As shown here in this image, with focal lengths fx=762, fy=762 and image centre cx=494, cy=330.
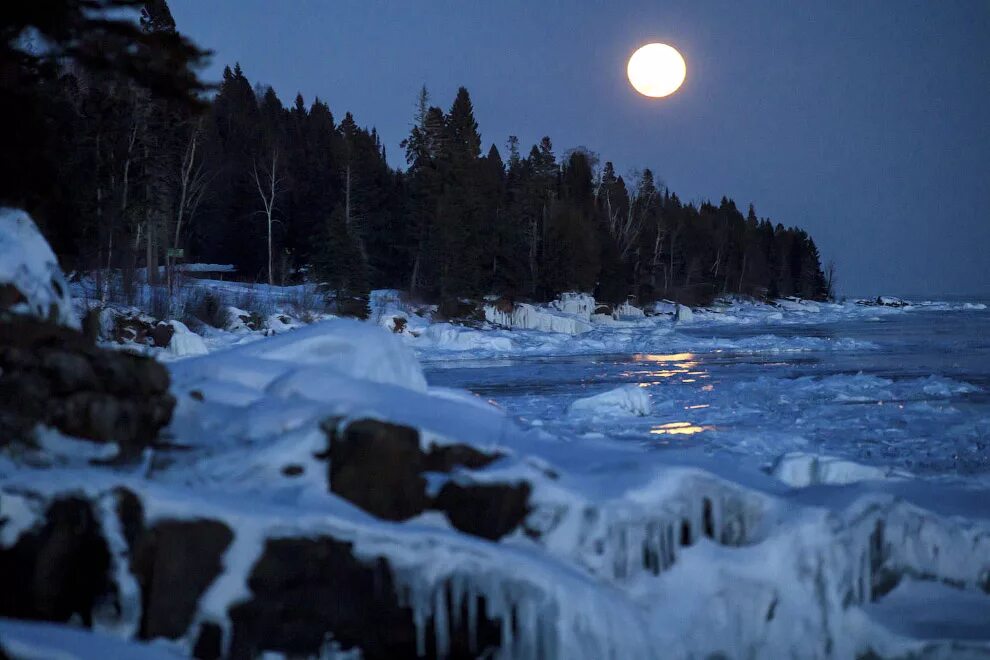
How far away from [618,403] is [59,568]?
9418mm

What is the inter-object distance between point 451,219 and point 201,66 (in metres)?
40.5

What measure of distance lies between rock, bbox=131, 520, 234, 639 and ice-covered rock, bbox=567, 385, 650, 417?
8.37 m

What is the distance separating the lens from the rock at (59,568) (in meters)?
3.87

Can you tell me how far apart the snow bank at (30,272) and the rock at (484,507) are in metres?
2.87

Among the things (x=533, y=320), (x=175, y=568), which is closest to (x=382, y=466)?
(x=175, y=568)

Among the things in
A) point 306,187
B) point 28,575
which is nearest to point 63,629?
point 28,575

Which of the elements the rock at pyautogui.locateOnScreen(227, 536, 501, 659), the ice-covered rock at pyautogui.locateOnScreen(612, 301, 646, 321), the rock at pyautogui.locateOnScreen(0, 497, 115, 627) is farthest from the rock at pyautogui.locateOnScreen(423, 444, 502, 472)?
the ice-covered rock at pyautogui.locateOnScreen(612, 301, 646, 321)

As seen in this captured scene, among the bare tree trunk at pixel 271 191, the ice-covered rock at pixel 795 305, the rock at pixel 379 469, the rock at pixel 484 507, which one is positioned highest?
the bare tree trunk at pixel 271 191

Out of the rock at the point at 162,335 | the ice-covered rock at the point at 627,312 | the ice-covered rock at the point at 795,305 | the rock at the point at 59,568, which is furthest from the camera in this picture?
the ice-covered rock at the point at 795,305

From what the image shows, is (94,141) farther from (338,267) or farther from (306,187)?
(306,187)

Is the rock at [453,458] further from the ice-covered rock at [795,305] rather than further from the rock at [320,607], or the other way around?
the ice-covered rock at [795,305]

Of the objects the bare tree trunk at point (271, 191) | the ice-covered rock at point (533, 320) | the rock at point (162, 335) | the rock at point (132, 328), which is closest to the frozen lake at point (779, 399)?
the rock at point (162, 335)

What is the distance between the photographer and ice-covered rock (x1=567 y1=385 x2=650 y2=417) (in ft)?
39.5

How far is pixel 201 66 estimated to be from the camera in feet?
17.4
